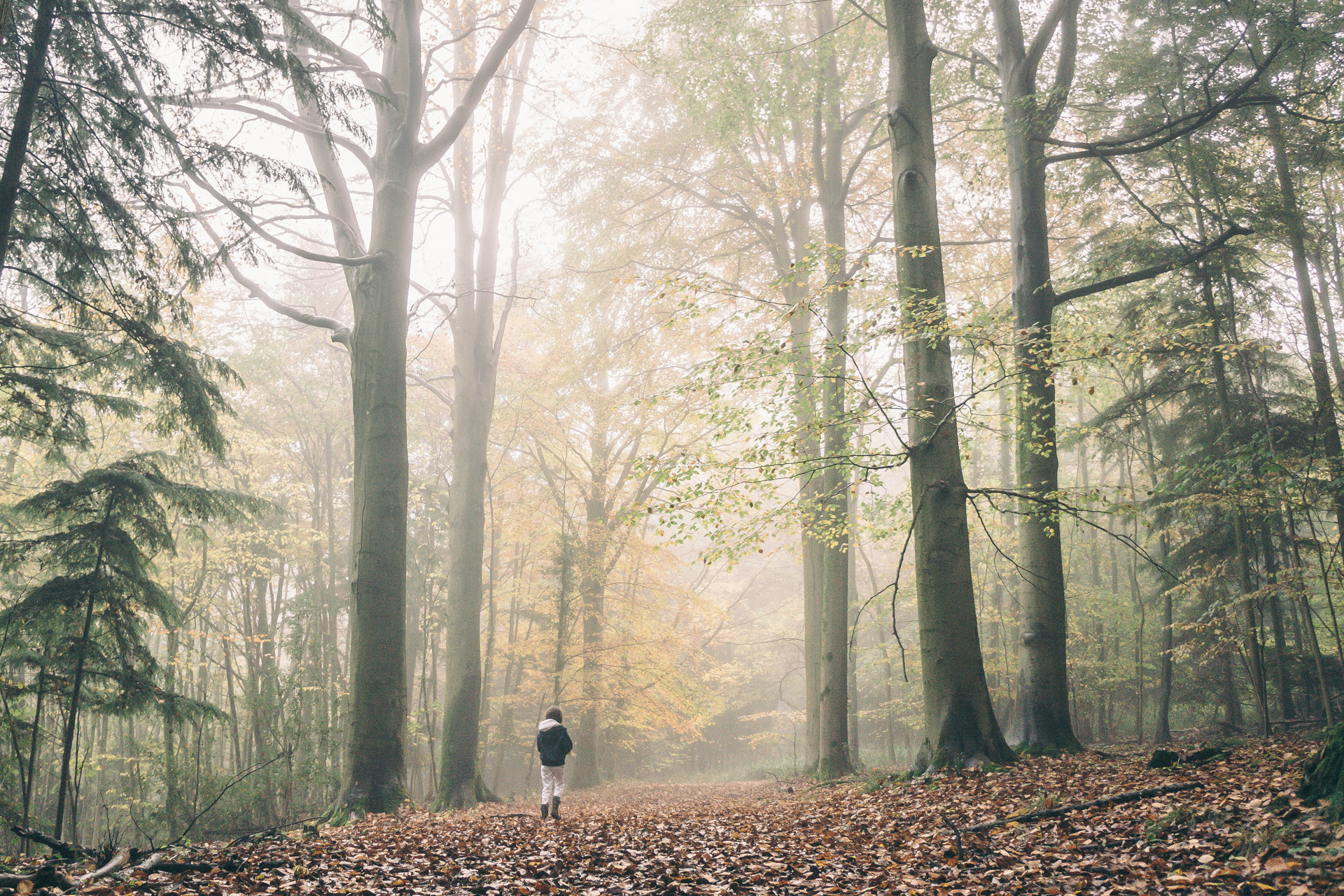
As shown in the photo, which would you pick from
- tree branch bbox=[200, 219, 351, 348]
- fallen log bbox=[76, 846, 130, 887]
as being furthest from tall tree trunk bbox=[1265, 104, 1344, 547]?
tree branch bbox=[200, 219, 351, 348]

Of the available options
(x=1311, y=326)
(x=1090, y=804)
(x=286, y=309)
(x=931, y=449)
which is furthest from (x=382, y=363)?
(x=1311, y=326)

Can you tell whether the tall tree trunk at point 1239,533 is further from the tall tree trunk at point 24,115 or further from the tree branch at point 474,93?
the tall tree trunk at point 24,115

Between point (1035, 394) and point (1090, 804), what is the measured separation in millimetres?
4685

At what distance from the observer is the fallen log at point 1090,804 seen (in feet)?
13.9

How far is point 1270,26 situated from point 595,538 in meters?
14.0

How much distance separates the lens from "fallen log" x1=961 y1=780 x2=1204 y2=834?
13.9ft

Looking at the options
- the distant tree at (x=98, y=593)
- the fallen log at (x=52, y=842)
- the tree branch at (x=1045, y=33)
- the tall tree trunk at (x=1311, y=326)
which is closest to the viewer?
the fallen log at (x=52, y=842)

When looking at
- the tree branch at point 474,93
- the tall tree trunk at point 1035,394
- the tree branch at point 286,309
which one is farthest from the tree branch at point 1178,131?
the tree branch at point 286,309

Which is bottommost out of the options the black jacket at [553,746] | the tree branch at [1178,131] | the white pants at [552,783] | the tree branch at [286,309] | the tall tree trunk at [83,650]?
the white pants at [552,783]

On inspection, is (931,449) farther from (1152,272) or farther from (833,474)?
(833,474)

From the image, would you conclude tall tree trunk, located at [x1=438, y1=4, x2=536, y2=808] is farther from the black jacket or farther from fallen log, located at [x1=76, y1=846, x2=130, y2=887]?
fallen log, located at [x1=76, y1=846, x2=130, y2=887]

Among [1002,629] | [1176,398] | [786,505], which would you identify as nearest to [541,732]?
[786,505]

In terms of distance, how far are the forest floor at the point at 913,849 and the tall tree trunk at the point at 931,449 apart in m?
0.57

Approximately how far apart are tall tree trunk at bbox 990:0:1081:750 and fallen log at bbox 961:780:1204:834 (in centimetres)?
259
